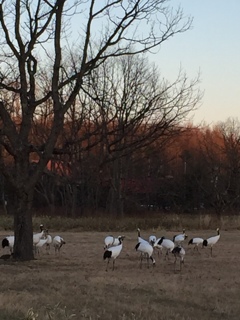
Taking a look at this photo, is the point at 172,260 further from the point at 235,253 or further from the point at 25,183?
the point at 25,183

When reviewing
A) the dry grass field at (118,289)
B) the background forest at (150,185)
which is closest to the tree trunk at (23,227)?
the dry grass field at (118,289)

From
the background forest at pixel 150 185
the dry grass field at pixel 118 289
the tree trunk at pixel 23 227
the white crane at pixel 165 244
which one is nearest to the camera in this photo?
the dry grass field at pixel 118 289

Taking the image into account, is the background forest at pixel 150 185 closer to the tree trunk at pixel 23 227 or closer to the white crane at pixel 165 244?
the white crane at pixel 165 244

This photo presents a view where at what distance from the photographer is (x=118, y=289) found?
12281 mm

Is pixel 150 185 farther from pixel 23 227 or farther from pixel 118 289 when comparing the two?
pixel 118 289

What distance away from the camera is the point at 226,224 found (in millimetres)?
34656

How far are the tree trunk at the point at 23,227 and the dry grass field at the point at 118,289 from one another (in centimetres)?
38

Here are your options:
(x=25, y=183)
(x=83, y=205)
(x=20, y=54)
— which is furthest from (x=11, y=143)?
(x=83, y=205)

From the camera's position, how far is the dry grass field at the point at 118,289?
9953 mm

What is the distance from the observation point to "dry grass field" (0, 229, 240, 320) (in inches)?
392

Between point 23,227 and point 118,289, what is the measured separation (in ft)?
17.2

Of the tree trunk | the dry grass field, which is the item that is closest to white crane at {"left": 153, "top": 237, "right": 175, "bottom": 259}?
the dry grass field

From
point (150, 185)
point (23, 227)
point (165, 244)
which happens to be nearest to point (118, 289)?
point (23, 227)

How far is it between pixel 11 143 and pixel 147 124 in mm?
22821
